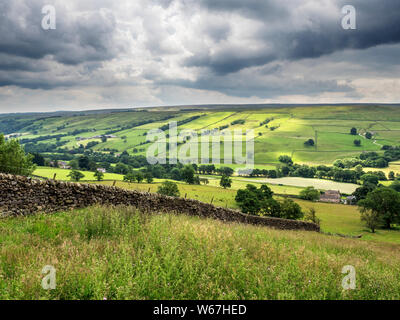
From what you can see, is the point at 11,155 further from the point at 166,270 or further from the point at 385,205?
the point at 385,205

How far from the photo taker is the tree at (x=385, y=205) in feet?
155

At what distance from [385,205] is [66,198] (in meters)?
57.2

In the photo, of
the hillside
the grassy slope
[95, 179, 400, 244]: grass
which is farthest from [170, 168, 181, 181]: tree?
the grassy slope

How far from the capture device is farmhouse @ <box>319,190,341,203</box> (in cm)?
7088

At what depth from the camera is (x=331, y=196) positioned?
73875 mm

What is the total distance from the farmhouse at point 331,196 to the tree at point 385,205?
2035 cm

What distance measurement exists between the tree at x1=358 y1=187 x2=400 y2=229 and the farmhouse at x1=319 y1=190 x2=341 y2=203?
66.8 feet

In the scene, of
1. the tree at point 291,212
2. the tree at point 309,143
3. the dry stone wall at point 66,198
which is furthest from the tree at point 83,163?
the tree at point 309,143

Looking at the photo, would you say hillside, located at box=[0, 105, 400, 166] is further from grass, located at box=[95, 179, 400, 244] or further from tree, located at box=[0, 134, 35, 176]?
tree, located at box=[0, 134, 35, 176]

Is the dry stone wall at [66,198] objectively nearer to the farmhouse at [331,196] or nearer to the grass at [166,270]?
the grass at [166,270]

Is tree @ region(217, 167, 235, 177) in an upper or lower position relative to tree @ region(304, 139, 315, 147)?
lower

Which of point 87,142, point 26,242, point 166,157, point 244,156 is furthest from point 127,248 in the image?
point 87,142

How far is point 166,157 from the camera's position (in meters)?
112
